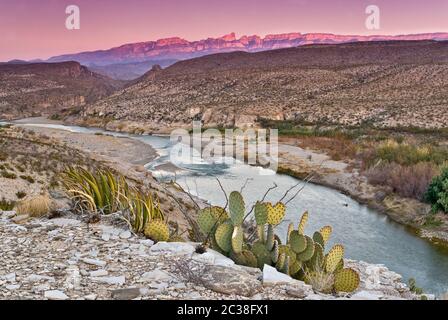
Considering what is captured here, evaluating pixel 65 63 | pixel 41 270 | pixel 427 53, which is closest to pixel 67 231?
pixel 41 270

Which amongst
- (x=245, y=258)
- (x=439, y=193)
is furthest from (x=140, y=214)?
(x=439, y=193)

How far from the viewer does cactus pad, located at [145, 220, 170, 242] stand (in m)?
6.33

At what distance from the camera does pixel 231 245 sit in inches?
240

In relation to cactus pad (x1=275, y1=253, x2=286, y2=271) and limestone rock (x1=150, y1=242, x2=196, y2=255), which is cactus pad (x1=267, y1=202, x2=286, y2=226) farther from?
limestone rock (x1=150, y1=242, x2=196, y2=255)

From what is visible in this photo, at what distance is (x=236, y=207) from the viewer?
616 centimetres

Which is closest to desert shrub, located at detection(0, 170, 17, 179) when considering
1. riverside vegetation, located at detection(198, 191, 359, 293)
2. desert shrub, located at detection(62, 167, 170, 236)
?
desert shrub, located at detection(62, 167, 170, 236)

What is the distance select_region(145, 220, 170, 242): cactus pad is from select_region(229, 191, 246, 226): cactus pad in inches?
37.0

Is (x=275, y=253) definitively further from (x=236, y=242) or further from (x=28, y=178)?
(x=28, y=178)

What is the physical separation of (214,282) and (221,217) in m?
2.04

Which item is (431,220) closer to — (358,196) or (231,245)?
(358,196)

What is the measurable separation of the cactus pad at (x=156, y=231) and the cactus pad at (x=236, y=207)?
0.94 meters

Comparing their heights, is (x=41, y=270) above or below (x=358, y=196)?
above

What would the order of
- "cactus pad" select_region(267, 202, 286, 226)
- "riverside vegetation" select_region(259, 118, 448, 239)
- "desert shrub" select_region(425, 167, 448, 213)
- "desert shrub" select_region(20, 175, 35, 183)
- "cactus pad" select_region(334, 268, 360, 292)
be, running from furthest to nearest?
"riverside vegetation" select_region(259, 118, 448, 239), "desert shrub" select_region(425, 167, 448, 213), "desert shrub" select_region(20, 175, 35, 183), "cactus pad" select_region(267, 202, 286, 226), "cactus pad" select_region(334, 268, 360, 292)

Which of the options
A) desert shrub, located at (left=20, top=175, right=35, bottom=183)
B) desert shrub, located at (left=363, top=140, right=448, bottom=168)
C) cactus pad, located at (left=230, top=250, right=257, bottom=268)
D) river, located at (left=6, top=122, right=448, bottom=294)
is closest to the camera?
cactus pad, located at (left=230, top=250, right=257, bottom=268)
